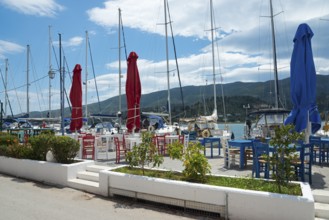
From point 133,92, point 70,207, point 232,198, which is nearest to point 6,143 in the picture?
point 133,92

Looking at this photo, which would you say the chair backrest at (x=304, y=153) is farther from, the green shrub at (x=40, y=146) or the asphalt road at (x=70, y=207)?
the green shrub at (x=40, y=146)

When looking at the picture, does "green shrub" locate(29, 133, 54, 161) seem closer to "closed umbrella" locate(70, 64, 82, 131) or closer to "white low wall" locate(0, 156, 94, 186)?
"white low wall" locate(0, 156, 94, 186)

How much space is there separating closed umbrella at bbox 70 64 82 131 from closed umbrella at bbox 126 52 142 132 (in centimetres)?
241

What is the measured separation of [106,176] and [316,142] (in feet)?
19.5

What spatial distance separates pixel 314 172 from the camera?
7.41 m

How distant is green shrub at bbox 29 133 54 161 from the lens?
8172 mm

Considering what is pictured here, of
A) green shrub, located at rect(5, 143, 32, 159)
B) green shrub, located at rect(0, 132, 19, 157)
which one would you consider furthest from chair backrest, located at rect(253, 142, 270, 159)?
green shrub, located at rect(0, 132, 19, 157)

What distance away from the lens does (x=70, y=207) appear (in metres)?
5.70

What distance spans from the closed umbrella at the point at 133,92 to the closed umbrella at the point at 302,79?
218 inches

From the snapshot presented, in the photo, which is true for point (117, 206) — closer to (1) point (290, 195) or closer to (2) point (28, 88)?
(1) point (290, 195)

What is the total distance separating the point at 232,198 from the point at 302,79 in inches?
159

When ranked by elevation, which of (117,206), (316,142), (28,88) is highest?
(28,88)

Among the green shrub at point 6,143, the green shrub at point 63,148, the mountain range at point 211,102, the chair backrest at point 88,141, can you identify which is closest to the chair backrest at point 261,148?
the green shrub at point 63,148

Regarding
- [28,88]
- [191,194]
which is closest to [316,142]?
[191,194]
